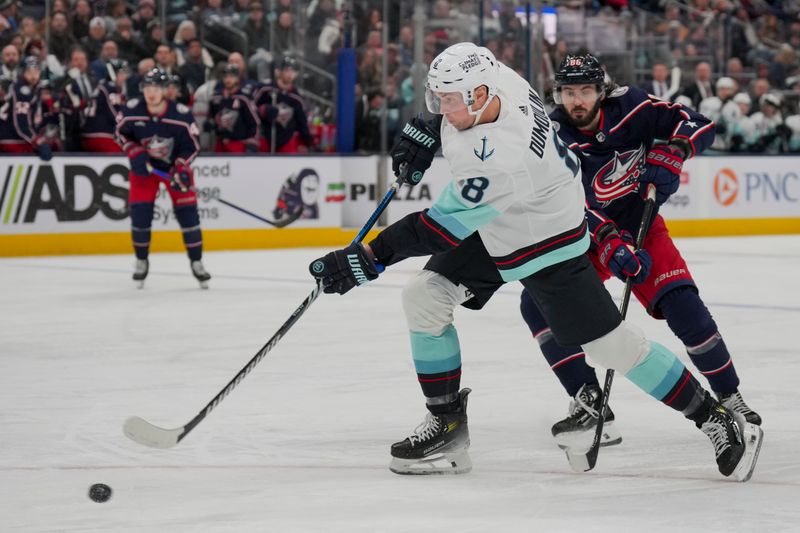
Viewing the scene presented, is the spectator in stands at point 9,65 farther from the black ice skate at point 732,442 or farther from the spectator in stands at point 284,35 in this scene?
the black ice skate at point 732,442

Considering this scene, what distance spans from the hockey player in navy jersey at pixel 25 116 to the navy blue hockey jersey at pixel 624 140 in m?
6.78

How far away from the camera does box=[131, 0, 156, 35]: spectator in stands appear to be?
34.6 ft

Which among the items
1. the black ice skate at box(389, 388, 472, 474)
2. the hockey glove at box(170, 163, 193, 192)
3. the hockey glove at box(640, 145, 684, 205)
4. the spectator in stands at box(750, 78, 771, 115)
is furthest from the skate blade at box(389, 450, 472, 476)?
the spectator in stands at box(750, 78, 771, 115)

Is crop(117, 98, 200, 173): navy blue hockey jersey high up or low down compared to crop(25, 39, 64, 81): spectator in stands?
down

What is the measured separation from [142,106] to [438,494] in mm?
5410

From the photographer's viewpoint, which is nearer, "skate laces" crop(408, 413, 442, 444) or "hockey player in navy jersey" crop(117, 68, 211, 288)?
"skate laces" crop(408, 413, 442, 444)

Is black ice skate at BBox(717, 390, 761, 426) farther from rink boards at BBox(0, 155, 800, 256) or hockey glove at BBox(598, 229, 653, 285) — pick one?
rink boards at BBox(0, 155, 800, 256)

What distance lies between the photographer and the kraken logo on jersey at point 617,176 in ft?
12.6

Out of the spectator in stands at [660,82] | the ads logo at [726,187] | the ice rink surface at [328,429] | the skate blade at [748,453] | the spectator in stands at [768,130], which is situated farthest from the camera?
the spectator in stands at [768,130]

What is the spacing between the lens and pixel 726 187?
12555 millimetres

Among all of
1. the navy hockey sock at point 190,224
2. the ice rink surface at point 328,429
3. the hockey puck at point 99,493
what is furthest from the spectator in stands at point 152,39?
the hockey puck at point 99,493

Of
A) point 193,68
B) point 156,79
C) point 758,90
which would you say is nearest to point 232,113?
point 193,68

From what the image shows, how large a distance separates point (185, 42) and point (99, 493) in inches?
324

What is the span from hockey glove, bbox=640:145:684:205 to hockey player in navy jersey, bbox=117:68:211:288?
456 cm
